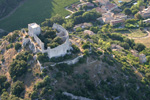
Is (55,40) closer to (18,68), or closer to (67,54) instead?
(67,54)

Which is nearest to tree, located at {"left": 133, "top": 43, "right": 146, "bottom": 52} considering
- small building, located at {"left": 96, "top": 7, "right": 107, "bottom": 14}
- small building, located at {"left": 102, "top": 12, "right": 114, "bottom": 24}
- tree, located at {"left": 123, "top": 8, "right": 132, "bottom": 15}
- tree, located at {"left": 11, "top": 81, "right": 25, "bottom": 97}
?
small building, located at {"left": 102, "top": 12, "right": 114, "bottom": 24}

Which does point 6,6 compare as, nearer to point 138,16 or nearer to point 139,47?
point 138,16

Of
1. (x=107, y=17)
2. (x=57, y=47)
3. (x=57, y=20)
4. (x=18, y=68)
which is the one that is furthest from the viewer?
(x=107, y=17)

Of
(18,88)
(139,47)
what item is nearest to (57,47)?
(18,88)

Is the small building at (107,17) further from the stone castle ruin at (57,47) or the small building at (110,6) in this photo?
the stone castle ruin at (57,47)

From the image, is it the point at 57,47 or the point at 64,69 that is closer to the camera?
the point at 64,69

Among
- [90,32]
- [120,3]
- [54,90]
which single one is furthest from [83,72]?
[120,3]
